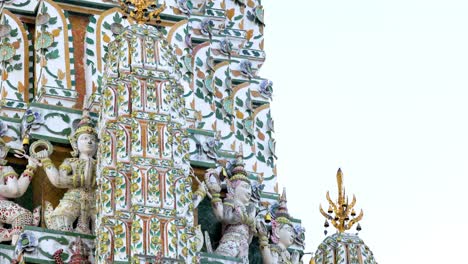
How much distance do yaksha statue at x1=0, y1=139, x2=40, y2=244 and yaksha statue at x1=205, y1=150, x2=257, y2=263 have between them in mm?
2699

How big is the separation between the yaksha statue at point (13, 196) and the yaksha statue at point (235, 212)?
2.70m

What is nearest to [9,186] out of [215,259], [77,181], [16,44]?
[77,181]

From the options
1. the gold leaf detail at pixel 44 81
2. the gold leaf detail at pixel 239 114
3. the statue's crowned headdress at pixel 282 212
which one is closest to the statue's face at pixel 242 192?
the statue's crowned headdress at pixel 282 212

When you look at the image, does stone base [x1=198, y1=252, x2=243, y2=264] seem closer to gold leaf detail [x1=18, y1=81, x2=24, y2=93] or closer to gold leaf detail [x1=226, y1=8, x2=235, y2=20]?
gold leaf detail [x1=18, y1=81, x2=24, y2=93]

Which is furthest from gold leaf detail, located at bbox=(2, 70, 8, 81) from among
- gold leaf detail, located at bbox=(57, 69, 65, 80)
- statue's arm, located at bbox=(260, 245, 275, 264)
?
statue's arm, located at bbox=(260, 245, 275, 264)

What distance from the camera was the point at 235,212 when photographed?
116 feet

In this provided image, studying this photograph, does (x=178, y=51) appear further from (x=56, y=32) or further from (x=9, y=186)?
(x=9, y=186)

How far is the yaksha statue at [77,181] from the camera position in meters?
33.7

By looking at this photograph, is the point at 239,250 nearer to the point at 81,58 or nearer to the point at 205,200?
the point at 205,200

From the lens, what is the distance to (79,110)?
115 ft

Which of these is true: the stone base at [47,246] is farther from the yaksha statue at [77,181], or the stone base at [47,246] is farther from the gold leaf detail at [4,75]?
the gold leaf detail at [4,75]

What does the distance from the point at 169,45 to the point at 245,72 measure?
12.2 ft

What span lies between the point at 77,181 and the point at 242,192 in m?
2.81

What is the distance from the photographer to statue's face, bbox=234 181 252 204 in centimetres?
3562
